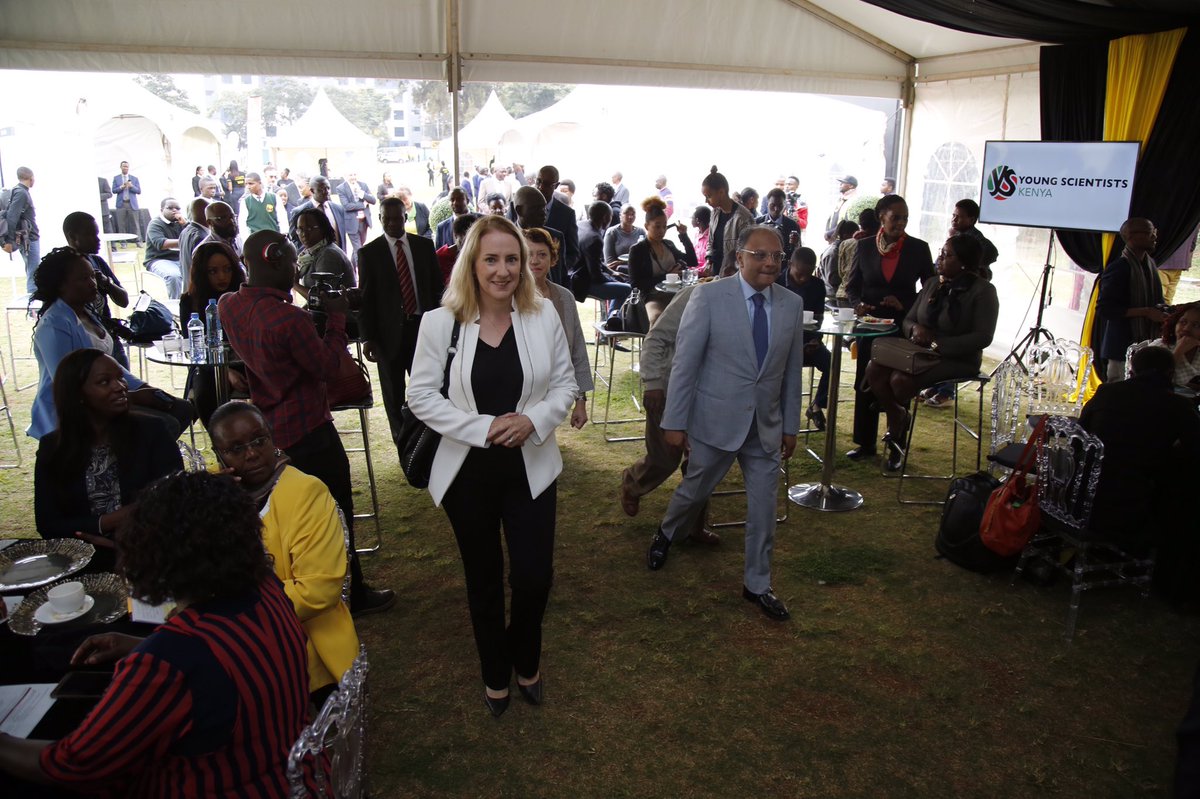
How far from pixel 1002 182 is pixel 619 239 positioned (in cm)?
382

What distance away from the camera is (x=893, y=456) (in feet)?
18.6

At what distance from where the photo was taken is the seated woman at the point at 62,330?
391cm

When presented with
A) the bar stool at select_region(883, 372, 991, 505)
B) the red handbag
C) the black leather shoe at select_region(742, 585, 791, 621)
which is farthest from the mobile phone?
the bar stool at select_region(883, 372, 991, 505)

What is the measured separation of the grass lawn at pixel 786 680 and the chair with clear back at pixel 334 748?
0.98m

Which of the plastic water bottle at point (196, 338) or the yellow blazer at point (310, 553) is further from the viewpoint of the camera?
the plastic water bottle at point (196, 338)

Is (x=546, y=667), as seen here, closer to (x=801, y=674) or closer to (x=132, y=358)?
(x=801, y=674)

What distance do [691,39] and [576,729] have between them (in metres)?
7.60

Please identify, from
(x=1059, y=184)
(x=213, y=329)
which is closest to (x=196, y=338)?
(x=213, y=329)

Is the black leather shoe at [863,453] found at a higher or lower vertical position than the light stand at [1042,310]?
lower

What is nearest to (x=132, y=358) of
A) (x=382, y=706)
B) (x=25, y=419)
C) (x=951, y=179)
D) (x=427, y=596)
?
(x=25, y=419)

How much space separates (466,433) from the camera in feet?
8.52

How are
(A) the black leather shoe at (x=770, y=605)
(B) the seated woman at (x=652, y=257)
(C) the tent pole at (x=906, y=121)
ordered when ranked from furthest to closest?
(C) the tent pole at (x=906, y=121)
(B) the seated woman at (x=652, y=257)
(A) the black leather shoe at (x=770, y=605)

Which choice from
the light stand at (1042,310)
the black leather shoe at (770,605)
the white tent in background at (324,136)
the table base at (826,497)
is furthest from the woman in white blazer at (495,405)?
the white tent in background at (324,136)

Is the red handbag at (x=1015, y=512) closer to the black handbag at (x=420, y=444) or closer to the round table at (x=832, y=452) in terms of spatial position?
the round table at (x=832, y=452)
